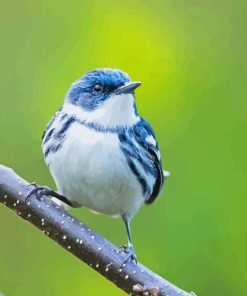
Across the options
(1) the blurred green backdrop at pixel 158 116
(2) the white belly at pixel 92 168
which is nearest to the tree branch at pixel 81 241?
(2) the white belly at pixel 92 168

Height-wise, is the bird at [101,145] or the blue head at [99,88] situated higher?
the blue head at [99,88]

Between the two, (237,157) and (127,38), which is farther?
(127,38)

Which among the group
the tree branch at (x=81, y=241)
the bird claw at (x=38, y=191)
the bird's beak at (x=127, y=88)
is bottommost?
the tree branch at (x=81, y=241)

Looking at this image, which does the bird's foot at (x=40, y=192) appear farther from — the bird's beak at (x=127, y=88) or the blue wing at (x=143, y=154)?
the bird's beak at (x=127, y=88)

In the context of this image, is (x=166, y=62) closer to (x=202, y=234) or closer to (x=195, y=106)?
(x=195, y=106)

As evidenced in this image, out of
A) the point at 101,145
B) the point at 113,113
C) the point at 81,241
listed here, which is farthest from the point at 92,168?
the point at 81,241

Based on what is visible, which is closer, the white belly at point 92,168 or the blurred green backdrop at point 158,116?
the white belly at point 92,168

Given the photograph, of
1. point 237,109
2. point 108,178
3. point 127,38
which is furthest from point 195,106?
point 108,178
